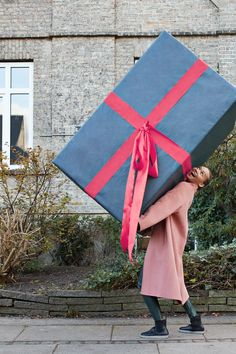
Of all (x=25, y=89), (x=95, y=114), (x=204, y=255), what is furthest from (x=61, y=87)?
(x=95, y=114)

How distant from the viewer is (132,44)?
36.1 ft

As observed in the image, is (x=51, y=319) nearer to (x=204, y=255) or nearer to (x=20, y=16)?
(x=204, y=255)

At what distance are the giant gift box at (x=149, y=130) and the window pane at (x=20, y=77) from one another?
270 inches

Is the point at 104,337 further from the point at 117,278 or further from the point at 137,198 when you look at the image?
the point at 137,198

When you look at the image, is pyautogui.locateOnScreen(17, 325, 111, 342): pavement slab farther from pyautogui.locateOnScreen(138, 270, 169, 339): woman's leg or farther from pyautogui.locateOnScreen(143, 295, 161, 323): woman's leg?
pyautogui.locateOnScreen(143, 295, 161, 323): woman's leg

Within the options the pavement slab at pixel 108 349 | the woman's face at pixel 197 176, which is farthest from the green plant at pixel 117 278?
the woman's face at pixel 197 176

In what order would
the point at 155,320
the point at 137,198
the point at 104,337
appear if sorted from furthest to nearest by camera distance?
the point at 104,337, the point at 155,320, the point at 137,198

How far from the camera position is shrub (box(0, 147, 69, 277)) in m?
7.11

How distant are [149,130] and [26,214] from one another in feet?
12.1

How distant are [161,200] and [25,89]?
712cm

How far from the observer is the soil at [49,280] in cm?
681

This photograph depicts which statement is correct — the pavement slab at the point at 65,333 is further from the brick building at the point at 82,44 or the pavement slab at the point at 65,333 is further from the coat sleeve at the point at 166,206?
the brick building at the point at 82,44

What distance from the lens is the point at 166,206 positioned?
4.75 metres

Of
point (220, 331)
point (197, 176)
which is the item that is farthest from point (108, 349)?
point (197, 176)
